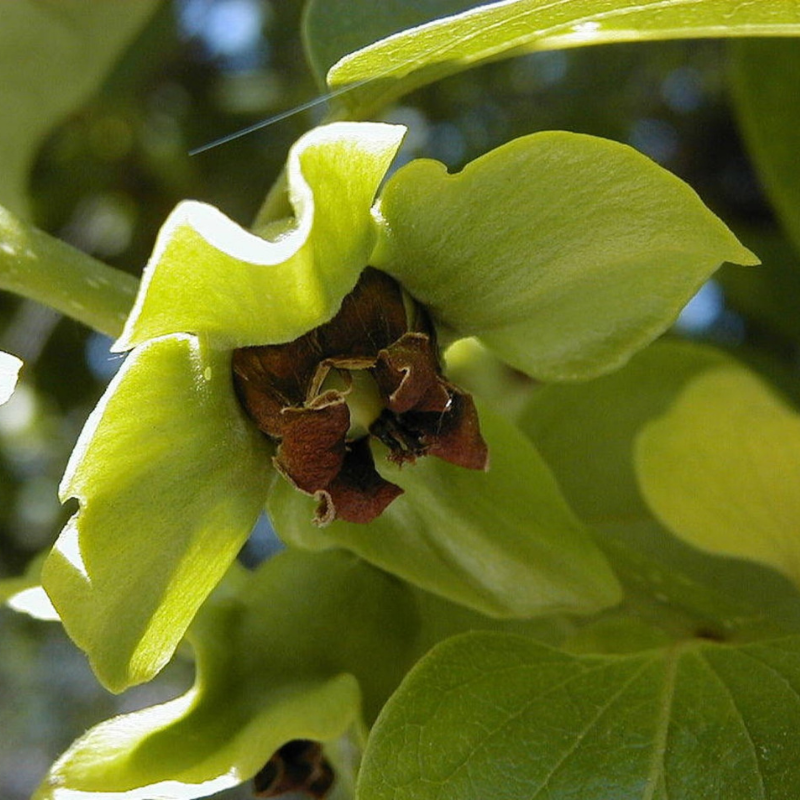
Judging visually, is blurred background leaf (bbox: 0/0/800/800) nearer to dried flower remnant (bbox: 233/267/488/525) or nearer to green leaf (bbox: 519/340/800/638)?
green leaf (bbox: 519/340/800/638)

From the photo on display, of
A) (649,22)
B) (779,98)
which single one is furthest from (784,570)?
(779,98)

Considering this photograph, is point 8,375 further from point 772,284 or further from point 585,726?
point 772,284

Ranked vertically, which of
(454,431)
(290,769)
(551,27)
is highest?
(551,27)

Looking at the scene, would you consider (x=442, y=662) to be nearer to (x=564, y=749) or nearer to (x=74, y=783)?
(x=564, y=749)

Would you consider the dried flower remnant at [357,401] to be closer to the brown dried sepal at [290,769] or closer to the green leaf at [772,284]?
the brown dried sepal at [290,769]

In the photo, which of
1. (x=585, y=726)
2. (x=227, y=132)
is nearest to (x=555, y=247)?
(x=585, y=726)

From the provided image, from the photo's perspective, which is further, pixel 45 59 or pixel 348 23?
pixel 45 59
